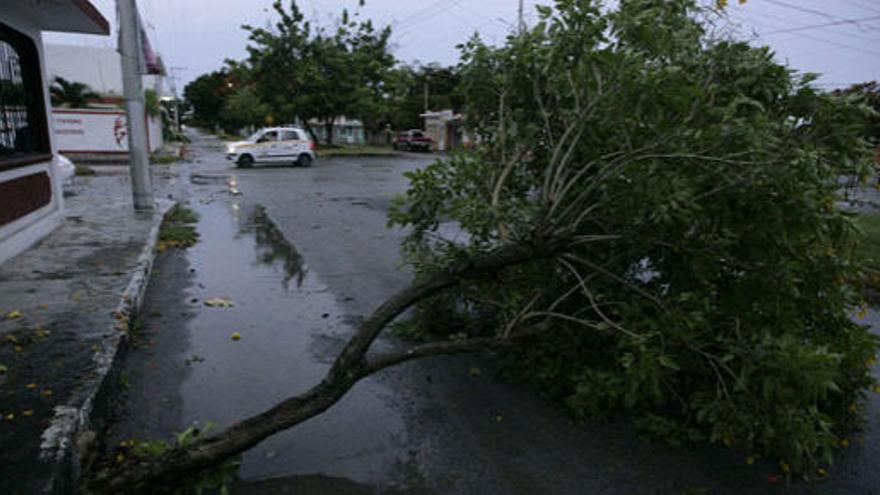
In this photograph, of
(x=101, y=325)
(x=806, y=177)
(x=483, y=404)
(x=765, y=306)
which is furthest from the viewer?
(x=101, y=325)

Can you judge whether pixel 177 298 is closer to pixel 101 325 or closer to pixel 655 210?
pixel 101 325

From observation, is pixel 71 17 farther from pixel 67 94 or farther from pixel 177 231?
pixel 67 94

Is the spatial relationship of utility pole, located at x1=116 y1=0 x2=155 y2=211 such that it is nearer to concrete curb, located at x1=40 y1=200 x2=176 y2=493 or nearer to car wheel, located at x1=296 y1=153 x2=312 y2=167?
concrete curb, located at x1=40 y1=200 x2=176 y2=493

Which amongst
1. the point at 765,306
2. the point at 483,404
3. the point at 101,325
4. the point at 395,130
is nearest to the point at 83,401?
the point at 101,325

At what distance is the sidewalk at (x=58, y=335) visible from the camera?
10.4ft

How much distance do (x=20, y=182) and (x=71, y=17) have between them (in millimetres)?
2750

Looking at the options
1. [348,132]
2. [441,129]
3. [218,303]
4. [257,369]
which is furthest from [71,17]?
[348,132]

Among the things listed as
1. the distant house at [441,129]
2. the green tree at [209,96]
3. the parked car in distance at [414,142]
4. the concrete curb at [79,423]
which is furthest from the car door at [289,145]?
the green tree at [209,96]

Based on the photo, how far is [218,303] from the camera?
22.8 feet

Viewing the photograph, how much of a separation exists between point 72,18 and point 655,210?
9.53 m

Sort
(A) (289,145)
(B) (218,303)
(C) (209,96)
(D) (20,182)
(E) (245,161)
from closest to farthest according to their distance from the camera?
(B) (218,303), (D) (20,182), (E) (245,161), (A) (289,145), (C) (209,96)

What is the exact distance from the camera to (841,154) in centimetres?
370

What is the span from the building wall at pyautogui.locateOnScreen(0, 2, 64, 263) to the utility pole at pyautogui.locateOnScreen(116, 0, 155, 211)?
2211mm

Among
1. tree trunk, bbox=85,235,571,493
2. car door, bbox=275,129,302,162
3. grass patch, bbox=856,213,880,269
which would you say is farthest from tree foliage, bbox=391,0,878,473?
car door, bbox=275,129,302,162
